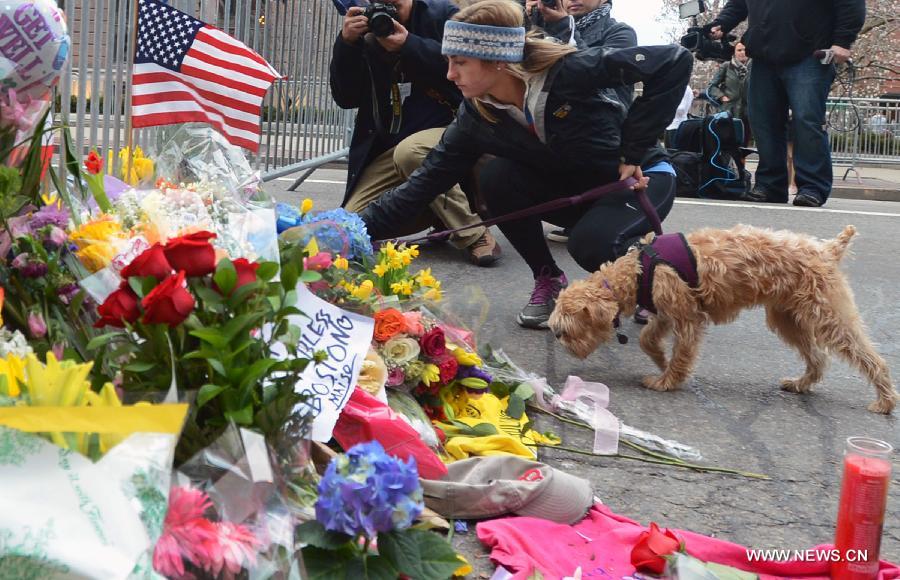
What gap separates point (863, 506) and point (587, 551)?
67 cm

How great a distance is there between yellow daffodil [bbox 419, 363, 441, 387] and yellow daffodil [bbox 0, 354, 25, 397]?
1.65 metres

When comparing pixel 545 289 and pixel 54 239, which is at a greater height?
pixel 54 239

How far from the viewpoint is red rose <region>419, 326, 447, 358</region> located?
11.0 feet

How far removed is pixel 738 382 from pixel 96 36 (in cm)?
297

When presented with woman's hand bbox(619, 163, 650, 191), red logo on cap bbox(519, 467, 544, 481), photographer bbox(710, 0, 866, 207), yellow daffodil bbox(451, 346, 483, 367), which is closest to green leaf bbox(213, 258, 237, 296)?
red logo on cap bbox(519, 467, 544, 481)

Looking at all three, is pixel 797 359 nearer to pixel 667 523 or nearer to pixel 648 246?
pixel 648 246

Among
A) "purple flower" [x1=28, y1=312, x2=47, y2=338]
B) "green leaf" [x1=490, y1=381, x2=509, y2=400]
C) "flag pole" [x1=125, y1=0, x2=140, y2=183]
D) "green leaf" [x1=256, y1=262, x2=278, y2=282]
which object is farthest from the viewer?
"green leaf" [x1=490, y1=381, x2=509, y2=400]

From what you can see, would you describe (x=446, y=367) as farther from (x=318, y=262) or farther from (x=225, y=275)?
(x=225, y=275)

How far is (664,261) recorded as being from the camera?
437cm

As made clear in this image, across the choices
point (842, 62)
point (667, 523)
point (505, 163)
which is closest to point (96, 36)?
point (505, 163)

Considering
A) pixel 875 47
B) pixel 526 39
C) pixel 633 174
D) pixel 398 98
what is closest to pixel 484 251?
pixel 398 98

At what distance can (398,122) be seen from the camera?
20.2ft

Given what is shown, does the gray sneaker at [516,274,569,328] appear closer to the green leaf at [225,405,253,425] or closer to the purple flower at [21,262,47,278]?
the purple flower at [21,262,47,278]

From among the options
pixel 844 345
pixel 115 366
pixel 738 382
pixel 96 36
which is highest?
pixel 96 36
